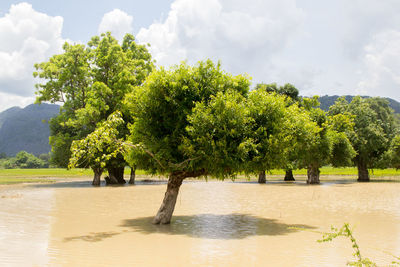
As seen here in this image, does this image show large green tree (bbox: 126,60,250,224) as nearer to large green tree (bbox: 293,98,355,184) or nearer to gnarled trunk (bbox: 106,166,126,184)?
large green tree (bbox: 293,98,355,184)

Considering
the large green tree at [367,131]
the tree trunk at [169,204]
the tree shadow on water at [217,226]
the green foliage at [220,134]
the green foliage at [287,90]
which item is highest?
the green foliage at [287,90]

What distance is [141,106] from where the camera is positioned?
17.6 metres

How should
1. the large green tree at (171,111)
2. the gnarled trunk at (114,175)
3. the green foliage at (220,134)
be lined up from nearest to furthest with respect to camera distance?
the green foliage at (220,134), the large green tree at (171,111), the gnarled trunk at (114,175)

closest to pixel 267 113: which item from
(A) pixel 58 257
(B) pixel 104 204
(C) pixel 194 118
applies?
(C) pixel 194 118

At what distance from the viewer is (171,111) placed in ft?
57.1

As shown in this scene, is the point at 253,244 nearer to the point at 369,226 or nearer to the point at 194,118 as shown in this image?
the point at 194,118

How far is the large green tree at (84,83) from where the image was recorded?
156 feet

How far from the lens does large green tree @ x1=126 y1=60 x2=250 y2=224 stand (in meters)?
16.7

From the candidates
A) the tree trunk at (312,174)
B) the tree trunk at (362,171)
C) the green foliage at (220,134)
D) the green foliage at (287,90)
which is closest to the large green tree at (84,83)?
the green foliage at (287,90)

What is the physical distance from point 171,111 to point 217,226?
5872mm

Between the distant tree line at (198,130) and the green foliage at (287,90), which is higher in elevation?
the green foliage at (287,90)

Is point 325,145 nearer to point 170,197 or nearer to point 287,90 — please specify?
point 287,90

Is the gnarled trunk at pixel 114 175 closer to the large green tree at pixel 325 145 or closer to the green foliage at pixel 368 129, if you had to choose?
the large green tree at pixel 325 145

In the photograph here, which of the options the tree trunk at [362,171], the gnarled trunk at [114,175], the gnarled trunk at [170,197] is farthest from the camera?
the tree trunk at [362,171]
